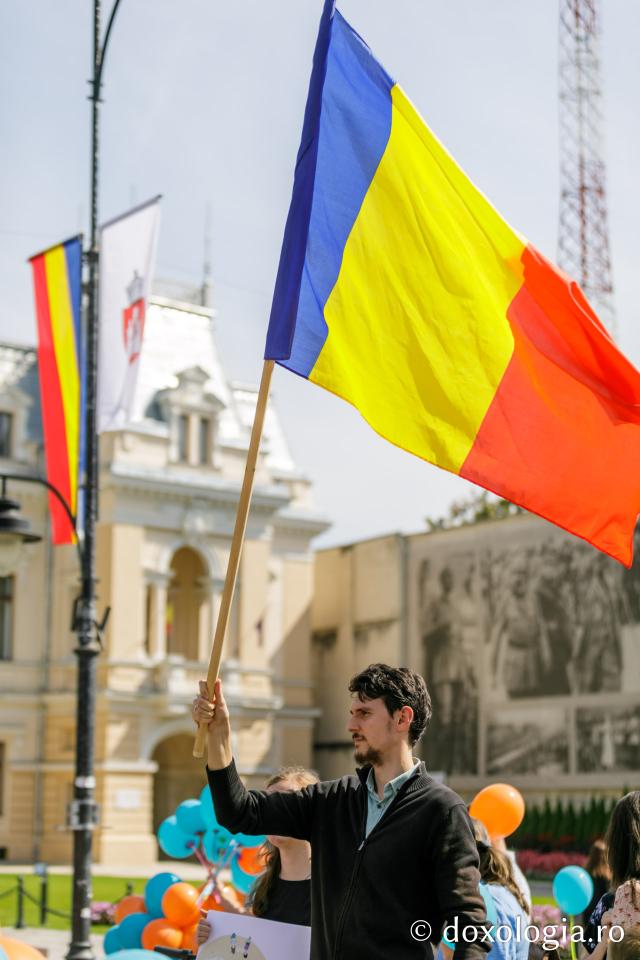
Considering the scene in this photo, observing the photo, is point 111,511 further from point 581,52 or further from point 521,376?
point 521,376

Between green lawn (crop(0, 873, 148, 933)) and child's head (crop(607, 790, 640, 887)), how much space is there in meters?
17.5

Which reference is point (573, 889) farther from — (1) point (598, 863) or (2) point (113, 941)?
(2) point (113, 941)

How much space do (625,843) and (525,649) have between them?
3478 cm

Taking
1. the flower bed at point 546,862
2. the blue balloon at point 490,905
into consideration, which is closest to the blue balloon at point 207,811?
the blue balloon at point 490,905

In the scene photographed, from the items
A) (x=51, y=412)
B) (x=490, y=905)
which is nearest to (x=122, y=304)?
(x=51, y=412)

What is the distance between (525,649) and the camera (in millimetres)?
39688

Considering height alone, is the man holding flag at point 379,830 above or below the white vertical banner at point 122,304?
below

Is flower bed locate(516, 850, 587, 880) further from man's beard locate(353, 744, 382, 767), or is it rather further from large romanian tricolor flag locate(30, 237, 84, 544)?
man's beard locate(353, 744, 382, 767)

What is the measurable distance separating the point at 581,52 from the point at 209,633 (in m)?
21.9

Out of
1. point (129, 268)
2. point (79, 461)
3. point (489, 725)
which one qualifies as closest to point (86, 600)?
point (79, 461)

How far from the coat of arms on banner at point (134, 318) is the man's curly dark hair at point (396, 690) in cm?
1158

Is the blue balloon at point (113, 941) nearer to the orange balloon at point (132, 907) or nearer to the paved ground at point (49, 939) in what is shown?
the orange balloon at point (132, 907)

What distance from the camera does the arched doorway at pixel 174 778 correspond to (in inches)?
1734

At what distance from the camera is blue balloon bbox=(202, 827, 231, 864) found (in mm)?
14047
